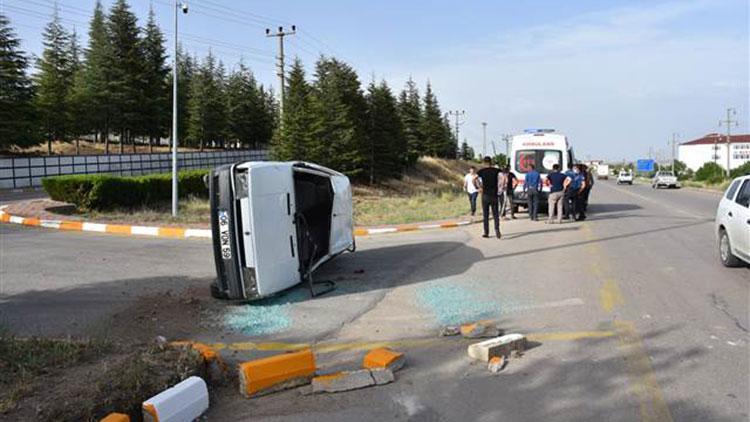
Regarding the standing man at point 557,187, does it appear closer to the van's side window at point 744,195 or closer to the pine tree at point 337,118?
the van's side window at point 744,195

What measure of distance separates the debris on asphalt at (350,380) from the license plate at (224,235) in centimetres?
293

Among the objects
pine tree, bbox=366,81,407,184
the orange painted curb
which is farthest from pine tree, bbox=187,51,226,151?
the orange painted curb

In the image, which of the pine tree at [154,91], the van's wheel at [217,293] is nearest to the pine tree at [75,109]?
A: the pine tree at [154,91]

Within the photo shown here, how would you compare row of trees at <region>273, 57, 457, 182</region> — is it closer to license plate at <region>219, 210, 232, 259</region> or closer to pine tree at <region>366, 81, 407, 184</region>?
pine tree at <region>366, 81, 407, 184</region>

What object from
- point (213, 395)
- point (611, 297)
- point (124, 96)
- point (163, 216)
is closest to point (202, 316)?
point (213, 395)

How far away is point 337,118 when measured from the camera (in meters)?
39.4

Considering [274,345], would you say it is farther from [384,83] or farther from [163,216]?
[384,83]

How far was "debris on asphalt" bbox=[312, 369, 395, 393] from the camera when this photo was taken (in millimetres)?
4707

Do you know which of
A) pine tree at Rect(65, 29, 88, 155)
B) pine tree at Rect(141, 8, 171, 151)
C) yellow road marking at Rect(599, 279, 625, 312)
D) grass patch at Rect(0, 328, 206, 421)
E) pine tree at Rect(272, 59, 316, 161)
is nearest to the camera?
grass patch at Rect(0, 328, 206, 421)

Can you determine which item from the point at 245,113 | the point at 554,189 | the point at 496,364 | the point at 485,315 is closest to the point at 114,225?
the point at 554,189

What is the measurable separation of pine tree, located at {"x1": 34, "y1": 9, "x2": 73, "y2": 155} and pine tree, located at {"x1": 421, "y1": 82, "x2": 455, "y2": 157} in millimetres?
40253

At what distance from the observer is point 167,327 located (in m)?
6.71

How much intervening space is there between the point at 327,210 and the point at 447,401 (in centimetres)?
570

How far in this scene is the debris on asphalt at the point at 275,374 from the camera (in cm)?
470
